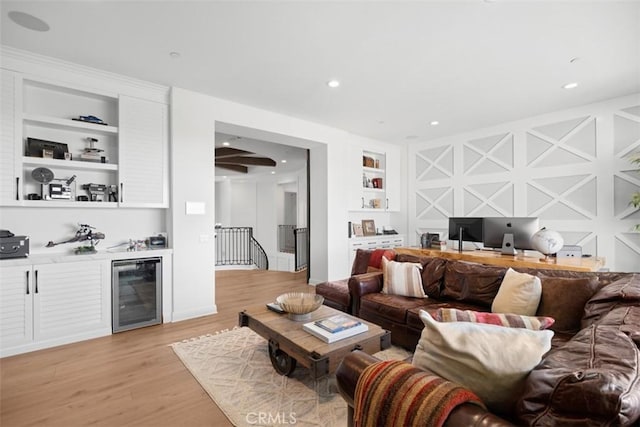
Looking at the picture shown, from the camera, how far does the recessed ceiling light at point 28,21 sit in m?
2.40

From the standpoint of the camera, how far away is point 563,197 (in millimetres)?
4727

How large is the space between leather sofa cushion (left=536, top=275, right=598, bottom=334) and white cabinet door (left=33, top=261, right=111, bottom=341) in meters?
4.17

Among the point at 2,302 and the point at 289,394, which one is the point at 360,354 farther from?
the point at 2,302

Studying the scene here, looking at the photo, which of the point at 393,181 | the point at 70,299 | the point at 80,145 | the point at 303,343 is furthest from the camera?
the point at 393,181

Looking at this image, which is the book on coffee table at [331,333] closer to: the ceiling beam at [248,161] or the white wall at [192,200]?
the white wall at [192,200]

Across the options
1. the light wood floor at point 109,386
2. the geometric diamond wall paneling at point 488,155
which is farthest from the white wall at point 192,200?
the geometric diamond wall paneling at point 488,155

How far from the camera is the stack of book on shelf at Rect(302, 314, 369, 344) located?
6.77 feet

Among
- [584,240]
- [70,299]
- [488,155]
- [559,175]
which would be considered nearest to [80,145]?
[70,299]

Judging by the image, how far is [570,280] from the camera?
224 cm

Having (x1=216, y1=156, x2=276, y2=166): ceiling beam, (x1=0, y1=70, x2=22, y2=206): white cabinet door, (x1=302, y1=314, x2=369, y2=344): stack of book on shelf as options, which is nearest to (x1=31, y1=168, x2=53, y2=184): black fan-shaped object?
(x1=0, y1=70, x2=22, y2=206): white cabinet door

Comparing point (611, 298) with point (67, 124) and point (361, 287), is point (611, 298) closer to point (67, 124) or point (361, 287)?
point (361, 287)

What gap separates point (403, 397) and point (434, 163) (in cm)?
615

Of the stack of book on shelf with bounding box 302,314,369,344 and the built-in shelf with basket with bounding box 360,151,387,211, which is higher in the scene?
the built-in shelf with basket with bounding box 360,151,387,211

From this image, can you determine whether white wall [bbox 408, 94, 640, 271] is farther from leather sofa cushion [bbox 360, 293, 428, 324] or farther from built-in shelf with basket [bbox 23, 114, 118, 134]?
built-in shelf with basket [bbox 23, 114, 118, 134]
